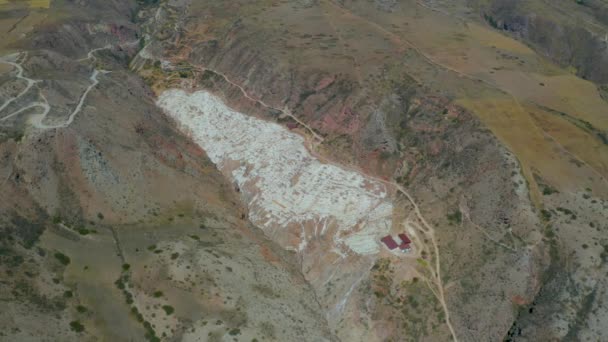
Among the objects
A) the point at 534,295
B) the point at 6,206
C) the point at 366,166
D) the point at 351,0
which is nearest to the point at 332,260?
the point at 366,166

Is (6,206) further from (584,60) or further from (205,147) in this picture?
(584,60)

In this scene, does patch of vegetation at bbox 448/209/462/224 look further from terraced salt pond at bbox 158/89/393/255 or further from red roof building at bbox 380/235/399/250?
terraced salt pond at bbox 158/89/393/255

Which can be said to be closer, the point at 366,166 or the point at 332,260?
the point at 332,260

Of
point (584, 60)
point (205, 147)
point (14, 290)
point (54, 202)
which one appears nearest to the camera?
point (14, 290)

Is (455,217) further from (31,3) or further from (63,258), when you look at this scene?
(31,3)

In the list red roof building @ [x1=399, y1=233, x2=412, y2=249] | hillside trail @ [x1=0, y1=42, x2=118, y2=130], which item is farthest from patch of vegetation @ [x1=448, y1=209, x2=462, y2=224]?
hillside trail @ [x1=0, y1=42, x2=118, y2=130]

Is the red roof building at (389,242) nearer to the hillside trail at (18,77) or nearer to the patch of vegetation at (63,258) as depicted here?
the patch of vegetation at (63,258)
